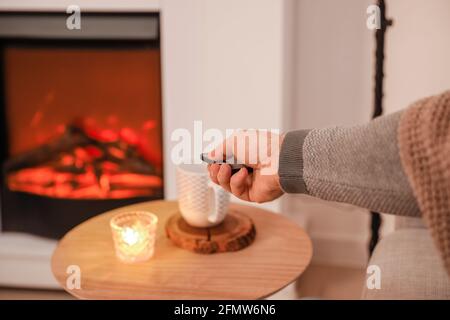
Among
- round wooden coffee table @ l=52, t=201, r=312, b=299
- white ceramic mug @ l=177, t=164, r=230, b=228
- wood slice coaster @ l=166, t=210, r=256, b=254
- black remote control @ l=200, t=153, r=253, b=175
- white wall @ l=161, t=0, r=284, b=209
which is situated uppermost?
white wall @ l=161, t=0, r=284, b=209

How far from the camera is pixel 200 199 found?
1.10 meters

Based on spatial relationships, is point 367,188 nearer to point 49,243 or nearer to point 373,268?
point 373,268

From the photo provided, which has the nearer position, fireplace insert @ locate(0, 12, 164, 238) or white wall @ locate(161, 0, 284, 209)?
white wall @ locate(161, 0, 284, 209)

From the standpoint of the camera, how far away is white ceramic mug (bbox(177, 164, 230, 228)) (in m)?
1.10

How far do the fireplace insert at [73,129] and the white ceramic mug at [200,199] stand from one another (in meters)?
0.81

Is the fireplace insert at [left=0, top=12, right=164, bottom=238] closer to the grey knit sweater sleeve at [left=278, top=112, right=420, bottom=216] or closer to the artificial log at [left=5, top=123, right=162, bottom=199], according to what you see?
the artificial log at [left=5, top=123, right=162, bottom=199]

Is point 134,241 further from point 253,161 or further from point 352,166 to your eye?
point 352,166

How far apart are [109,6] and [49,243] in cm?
82

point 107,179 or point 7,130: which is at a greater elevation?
point 7,130

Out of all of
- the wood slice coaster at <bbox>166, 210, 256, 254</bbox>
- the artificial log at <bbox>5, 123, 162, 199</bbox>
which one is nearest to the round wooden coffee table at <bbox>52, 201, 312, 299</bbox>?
the wood slice coaster at <bbox>166, 210, 256, 254</bbox>

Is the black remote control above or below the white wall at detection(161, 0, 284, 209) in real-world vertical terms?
below

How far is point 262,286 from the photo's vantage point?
960 millimetres

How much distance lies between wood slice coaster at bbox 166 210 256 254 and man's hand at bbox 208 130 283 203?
4.3 inches
